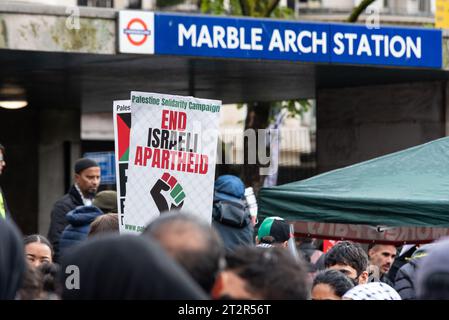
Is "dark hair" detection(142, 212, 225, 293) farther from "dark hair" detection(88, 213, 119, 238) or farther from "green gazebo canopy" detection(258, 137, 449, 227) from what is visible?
"green gazebo canopy" detection(258, 137, 449, 227)

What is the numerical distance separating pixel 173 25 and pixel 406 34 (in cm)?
283

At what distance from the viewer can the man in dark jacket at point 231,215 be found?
10.2 m

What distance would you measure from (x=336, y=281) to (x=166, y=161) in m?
1.93

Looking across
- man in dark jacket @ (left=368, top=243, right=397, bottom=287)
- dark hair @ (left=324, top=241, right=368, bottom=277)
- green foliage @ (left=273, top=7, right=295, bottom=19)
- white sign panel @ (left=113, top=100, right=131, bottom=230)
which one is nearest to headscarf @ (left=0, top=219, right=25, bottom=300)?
dark hair @ (left=324, top=241, right=368, bottom=277)

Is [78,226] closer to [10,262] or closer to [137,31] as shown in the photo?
[137,31]

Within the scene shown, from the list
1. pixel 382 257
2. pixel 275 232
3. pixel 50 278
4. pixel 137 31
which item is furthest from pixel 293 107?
pixel 50 278

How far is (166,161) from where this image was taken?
27.7 ft

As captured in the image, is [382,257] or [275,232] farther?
[382,257]

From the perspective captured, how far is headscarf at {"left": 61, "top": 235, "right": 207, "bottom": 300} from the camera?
3258 mm

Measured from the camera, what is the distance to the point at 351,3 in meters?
47.3

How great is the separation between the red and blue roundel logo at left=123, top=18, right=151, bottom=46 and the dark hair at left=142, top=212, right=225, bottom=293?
938cm

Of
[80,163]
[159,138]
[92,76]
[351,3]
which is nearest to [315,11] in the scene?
[351,3]
